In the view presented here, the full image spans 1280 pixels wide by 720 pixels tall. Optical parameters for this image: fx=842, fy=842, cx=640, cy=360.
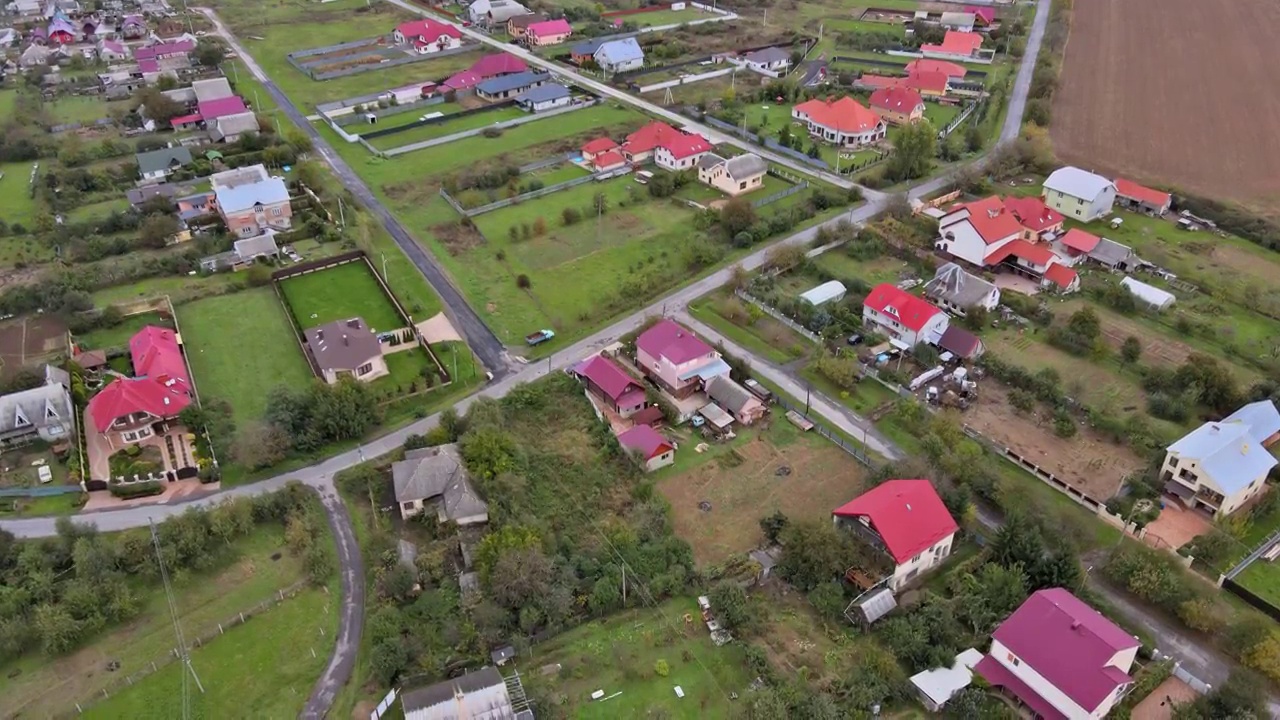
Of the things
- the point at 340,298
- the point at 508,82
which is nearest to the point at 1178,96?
the point at 508,82

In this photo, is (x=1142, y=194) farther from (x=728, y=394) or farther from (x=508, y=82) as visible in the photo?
→ (x=508, y=82)

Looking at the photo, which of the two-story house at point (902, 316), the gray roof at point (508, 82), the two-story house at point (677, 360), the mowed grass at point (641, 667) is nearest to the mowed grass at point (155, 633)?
the mowed grass at point (641, 667)

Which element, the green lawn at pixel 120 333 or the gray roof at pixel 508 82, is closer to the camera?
the green lawn at pixel 120 333

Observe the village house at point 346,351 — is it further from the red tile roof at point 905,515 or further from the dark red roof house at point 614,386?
the red tile roof at point 905,515

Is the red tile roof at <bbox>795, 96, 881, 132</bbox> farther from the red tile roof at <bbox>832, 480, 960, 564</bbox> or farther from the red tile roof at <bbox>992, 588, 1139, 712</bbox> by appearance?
the red tile roof at <bbox>992, 588, 1139, 712</bbox>

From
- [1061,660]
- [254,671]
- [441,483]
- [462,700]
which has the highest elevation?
[1061,660]

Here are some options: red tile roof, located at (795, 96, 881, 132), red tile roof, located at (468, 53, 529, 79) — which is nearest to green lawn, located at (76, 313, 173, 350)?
red tile roof, located at (468, 53, 529, 79)
